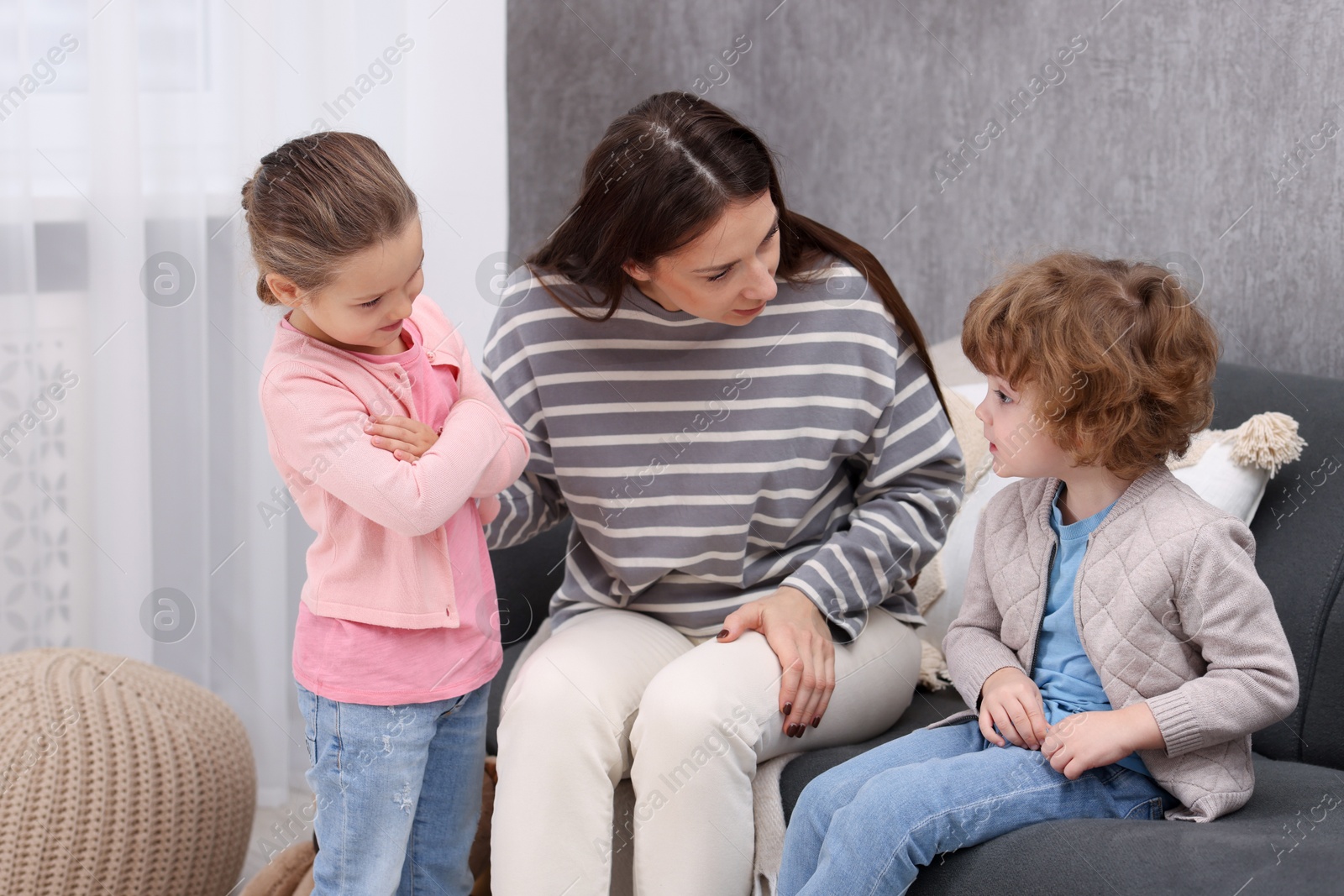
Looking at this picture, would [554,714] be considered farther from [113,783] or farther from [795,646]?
[113,783]

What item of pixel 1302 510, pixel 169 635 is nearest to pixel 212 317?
pixel 169 635

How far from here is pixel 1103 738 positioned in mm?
1025

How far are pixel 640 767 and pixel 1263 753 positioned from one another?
0.73m

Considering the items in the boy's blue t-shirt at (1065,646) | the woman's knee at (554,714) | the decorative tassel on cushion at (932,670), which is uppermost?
the boy's blue t-shirt at (1065,646)

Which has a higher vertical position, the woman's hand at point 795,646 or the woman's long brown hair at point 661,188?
the woman's long brown hair at point 661,188

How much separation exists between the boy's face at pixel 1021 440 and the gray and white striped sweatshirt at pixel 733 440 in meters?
0.24

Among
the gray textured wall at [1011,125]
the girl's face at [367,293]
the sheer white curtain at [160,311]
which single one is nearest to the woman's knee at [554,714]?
the girl's face at [367,293]

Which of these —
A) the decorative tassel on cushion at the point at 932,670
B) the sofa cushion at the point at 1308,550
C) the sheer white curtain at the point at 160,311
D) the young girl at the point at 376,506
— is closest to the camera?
the young girl at the point at 376,506

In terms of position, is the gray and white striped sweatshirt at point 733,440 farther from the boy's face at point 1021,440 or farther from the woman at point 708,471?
the boy's face at point 1021,440

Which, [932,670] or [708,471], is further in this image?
[932,670]

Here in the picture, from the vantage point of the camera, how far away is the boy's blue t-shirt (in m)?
1.13

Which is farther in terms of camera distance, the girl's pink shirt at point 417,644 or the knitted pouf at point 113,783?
the knitted pouf at point 113,783

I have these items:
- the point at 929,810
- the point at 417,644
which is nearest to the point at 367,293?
the point at 417,644

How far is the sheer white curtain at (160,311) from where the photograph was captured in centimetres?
189
